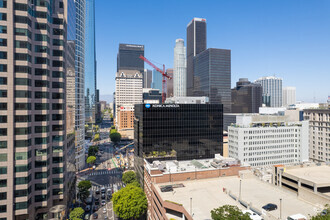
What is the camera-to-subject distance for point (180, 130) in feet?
325

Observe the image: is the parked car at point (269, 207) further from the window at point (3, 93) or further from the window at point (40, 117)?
the window at point (3, 93)

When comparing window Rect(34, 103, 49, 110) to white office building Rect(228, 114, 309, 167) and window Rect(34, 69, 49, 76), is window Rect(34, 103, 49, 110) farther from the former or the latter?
white office building Rect(228, 114, 309, 167)

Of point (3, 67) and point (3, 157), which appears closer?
point (3, 67)

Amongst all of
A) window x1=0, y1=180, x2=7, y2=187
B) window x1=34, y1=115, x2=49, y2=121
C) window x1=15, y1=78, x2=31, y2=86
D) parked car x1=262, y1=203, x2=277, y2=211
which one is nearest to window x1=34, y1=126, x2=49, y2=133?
window x1=34, y1=115, x2=49, y2=121

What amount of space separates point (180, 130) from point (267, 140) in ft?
203

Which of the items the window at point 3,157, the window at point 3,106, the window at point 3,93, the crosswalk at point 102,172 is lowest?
the crosswalk at point 102,172

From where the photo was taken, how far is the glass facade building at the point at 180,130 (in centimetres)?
9406

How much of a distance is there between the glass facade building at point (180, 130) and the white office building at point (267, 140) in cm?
2504

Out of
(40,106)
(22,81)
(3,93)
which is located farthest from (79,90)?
(3,93)

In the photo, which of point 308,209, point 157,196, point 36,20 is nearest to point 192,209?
point 157,196

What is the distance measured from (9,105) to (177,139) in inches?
2570

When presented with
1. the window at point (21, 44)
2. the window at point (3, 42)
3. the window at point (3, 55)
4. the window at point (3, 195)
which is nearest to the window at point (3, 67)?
the window at point (3, 55)

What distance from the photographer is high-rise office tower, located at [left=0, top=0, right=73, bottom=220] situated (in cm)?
A: 5900

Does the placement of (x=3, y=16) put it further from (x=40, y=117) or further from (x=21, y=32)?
(x=40, y=117)
